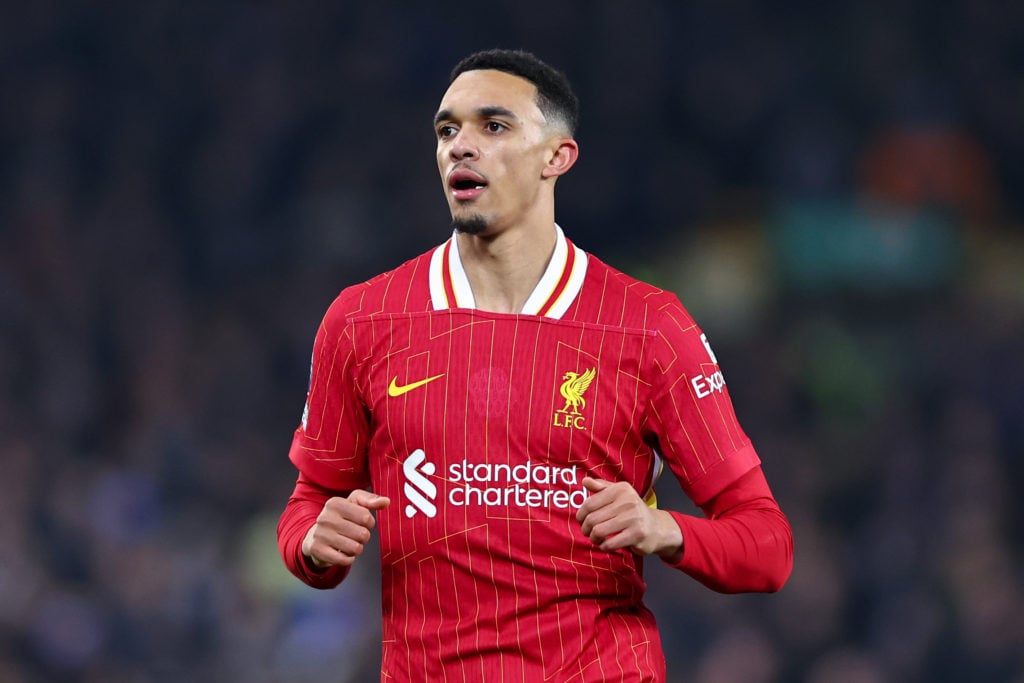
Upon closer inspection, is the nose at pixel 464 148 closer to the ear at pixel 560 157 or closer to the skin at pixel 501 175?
the skin at pixel 501 175

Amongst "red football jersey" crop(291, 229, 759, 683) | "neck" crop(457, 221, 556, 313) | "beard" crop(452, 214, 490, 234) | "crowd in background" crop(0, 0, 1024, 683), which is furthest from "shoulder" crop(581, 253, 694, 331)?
"crowd in background" crop(0, 0, 1024, 683)

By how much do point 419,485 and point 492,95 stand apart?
0.81 meters

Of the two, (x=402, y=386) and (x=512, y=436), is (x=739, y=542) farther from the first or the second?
(x=402, y=386)

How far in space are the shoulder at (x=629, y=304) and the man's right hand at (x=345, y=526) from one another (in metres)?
0.63

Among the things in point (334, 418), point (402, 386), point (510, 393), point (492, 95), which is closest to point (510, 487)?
point (510, 393)

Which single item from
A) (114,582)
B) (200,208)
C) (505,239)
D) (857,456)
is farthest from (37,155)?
(505,239)

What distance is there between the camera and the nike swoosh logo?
10.1 ft

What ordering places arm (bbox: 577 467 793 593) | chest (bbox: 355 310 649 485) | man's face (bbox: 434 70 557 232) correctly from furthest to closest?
man's face (bbox: 434 70 557 232) → chest (bbox: 355 310 649 485) → arm (bbox: 577 467 793 593)

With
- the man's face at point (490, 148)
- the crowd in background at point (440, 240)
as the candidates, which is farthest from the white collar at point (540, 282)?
the crowd in background at point (440, 240)

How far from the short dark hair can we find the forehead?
0.05 feet

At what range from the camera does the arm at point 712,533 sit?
9.03 feet

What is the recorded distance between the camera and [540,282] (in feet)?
10.5

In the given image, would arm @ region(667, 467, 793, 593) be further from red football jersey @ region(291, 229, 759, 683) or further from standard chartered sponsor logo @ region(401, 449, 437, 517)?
standard chartered sponsor logo @ region(401, 449, 437, 517)

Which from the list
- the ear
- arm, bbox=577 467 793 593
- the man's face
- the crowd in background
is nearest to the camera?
arm, bbox=577 467 793 593
